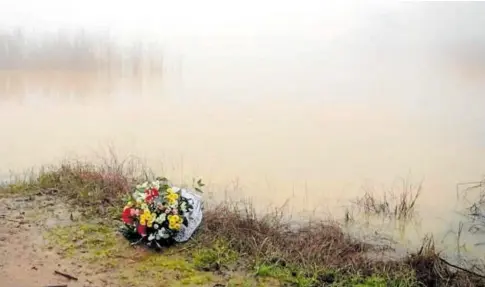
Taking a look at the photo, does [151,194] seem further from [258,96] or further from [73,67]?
[73,67]

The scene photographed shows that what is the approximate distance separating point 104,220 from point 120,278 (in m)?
1.13

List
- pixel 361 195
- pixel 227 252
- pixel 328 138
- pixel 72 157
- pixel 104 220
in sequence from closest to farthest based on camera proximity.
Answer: pixel 227 252
pixel 104 220
pixel 361 195
pixel 72 157
pixel 328 138

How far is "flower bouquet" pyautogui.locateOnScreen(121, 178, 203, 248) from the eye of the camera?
5.06 metres

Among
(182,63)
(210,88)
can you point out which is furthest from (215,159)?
(182,63)

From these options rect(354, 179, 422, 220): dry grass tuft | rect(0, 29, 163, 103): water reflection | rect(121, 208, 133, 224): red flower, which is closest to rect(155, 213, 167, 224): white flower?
rect(121, 208, 133, 224): red flower

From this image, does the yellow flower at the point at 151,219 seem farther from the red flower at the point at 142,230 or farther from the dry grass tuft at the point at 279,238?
the dry grass tuft at the point at 279,238

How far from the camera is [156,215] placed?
510 centimetres

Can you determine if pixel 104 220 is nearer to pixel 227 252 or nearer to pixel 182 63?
pixel 227 252

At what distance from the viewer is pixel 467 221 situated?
634 cm

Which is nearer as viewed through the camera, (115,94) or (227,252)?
(227,252)

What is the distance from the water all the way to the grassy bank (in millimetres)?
991

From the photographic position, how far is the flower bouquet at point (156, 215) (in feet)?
16.6

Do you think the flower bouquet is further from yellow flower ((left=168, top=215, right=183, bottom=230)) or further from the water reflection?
the water reflection

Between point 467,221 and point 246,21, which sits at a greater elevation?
point 246,21
